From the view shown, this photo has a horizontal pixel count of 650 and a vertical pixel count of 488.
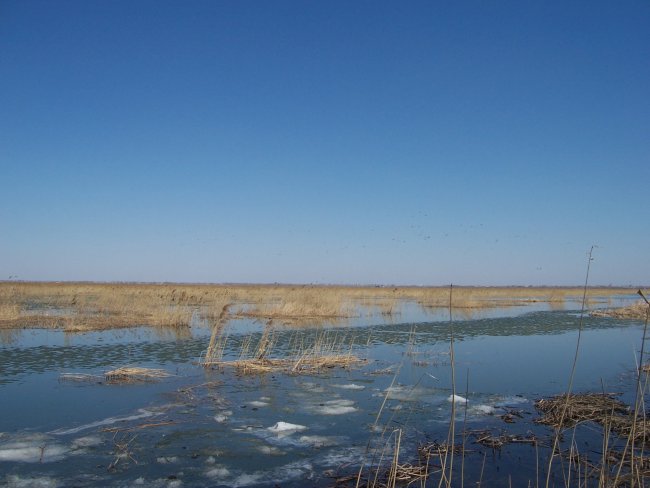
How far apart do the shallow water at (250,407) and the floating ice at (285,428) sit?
1.1 inches

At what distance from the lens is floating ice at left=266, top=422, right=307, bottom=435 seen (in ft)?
21.7

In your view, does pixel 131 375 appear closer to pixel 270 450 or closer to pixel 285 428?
pixel 285 428

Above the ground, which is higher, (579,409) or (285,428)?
(579,409)

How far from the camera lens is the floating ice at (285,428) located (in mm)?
6602

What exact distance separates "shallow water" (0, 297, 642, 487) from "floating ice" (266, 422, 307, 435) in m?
0.03

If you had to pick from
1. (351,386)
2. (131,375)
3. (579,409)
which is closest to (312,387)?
(351,386)

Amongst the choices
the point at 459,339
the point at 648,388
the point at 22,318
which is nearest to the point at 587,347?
the point at 459,339

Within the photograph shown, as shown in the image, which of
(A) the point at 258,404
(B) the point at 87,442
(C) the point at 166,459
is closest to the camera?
(C) the point at 166,459

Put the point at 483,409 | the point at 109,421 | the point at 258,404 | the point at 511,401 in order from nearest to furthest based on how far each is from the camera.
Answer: the point at 109,421 → the point at 483,409 → the point at 258,404 → the point at 511,401

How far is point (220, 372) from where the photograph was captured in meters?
10.7

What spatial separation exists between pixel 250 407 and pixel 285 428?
132cm

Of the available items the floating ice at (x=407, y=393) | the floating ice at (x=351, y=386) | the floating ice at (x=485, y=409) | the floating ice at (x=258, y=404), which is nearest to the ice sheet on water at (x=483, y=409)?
the floating ice at (x=485, y=409)

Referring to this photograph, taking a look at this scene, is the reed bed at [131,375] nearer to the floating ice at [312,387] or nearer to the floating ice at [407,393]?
the floating ice at [312,387]

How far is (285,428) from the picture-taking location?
669cm
